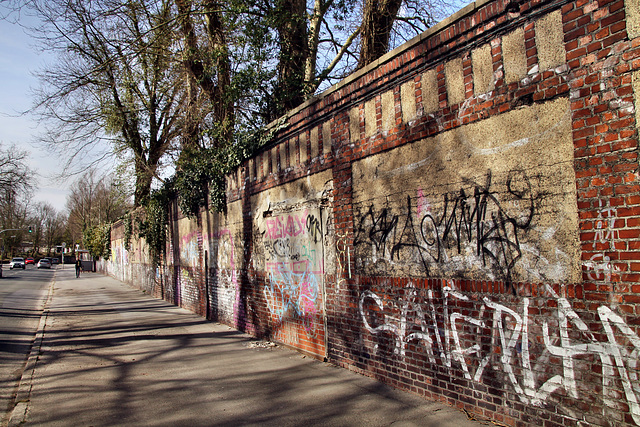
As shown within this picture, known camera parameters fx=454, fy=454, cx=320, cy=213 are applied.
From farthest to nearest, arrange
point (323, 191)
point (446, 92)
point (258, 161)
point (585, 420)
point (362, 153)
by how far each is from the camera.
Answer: point (258, 161), point (323, 191), point (362, 153), point (446, 92), point (585, 420)

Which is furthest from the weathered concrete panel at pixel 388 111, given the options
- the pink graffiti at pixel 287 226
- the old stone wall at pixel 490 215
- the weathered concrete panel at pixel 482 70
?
the pink graffiti at pixel 287 226

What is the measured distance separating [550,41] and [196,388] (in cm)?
567

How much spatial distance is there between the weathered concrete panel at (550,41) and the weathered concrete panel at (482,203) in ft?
1.14

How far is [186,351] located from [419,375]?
4.97m

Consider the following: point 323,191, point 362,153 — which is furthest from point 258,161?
point 362,153

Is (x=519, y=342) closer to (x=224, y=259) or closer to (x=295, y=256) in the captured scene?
(x=295, y=256)

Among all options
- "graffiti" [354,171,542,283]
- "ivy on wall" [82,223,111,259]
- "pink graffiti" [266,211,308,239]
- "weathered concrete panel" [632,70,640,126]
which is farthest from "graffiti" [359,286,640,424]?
"ivy on wall" [82,223,111,259]

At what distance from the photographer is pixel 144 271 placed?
2236 cm

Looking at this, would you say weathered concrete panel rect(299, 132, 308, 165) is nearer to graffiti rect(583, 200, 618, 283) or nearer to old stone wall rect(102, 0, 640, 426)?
old stone wall rect(102, 0, 640, 426)

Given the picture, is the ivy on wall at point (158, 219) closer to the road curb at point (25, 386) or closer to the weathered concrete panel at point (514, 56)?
the road curb at point (25, 386)

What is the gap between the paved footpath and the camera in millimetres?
4816

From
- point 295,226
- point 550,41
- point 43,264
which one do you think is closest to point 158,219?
point 295,226

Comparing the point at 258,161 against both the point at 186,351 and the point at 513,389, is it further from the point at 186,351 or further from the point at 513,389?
the point at 513,389

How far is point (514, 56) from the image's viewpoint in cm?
406
